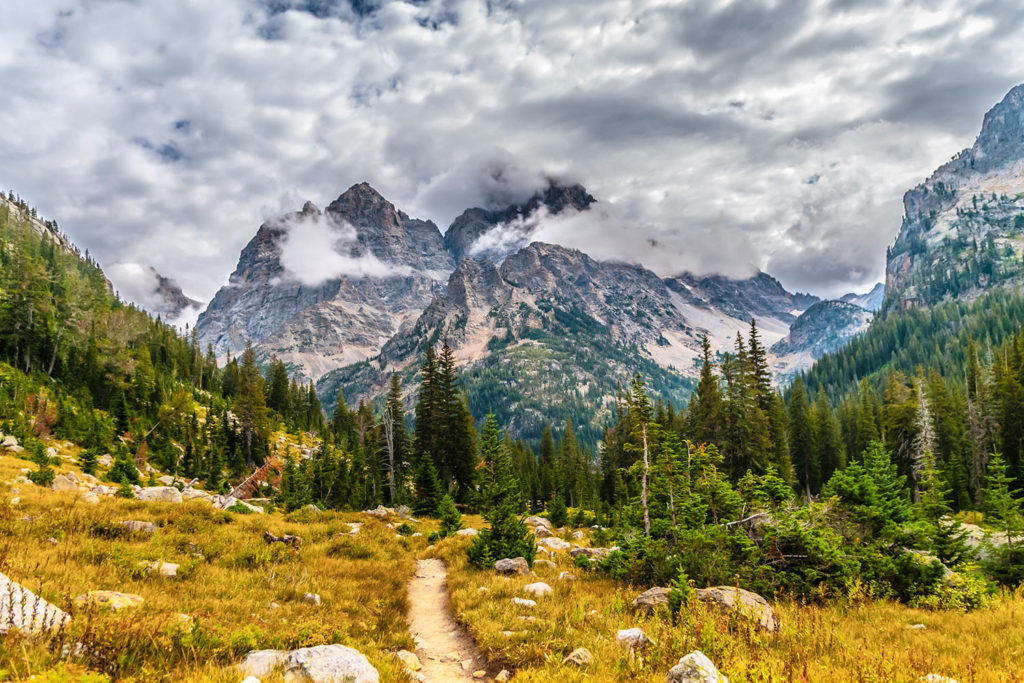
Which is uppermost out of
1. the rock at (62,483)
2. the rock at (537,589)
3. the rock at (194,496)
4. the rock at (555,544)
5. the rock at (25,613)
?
the rock at (62,483)

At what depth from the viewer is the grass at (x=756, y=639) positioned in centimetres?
725

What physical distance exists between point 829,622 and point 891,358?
230094 mm

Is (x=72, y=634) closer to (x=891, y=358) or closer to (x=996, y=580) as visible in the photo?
(x=996, y=580)

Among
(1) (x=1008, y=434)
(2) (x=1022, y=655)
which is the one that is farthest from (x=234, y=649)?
(1) (x=1008, y=434)

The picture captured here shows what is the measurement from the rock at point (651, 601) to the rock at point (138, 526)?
554 inches

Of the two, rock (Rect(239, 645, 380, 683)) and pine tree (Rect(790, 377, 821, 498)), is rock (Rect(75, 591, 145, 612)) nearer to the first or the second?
rock (Rect(239, 645, 380, 683))

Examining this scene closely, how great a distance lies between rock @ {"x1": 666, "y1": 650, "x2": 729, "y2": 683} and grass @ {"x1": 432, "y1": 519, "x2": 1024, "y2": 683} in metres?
0.37

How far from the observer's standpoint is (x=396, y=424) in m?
53.6

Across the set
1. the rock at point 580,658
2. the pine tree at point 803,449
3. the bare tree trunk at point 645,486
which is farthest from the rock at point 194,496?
the pine tree at point 803,449

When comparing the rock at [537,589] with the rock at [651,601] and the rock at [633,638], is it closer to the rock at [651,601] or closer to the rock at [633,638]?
the rock at [651,601]

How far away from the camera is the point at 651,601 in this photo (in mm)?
11516

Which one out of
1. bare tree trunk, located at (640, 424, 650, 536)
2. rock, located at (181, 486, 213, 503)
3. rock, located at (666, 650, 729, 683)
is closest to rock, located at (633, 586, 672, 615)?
rock, located at (666, 650, 729, 683)

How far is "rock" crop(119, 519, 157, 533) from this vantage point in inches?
535

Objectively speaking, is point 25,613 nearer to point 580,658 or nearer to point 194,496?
point 580,658
